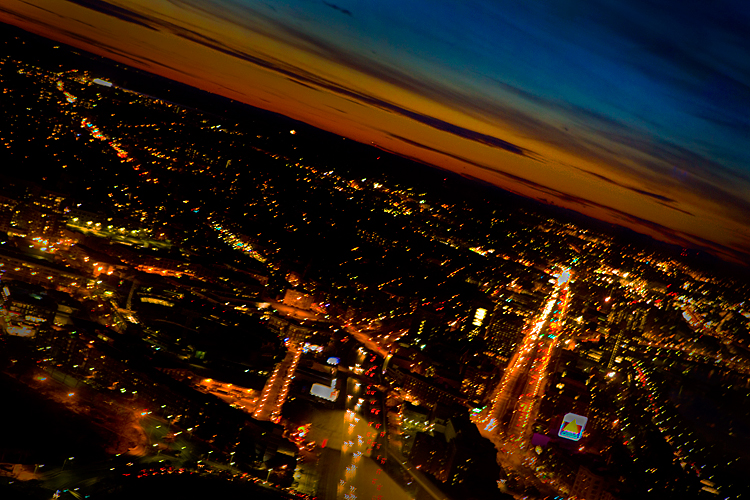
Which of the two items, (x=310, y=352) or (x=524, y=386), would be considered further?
(x=524, y=386)

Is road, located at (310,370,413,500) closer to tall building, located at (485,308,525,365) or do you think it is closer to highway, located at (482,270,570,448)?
highway, located at (482,270,570,448)

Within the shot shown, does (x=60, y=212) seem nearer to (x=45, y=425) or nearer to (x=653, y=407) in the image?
(x=45, y=425)

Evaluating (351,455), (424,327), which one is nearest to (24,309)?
(351,455)

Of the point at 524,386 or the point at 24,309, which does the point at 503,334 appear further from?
the point at 24,309

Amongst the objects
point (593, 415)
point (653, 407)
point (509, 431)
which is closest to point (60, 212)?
point (509, 431)

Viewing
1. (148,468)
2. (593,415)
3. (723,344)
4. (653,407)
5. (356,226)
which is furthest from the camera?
(356,226)

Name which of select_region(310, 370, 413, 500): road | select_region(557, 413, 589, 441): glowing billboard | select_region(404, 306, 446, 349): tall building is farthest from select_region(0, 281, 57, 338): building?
select_region(557, 413, 589, 441): glowing billboard

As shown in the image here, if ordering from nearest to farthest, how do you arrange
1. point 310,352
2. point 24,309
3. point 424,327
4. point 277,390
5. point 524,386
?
1. point 24,309
2. point 277,390
3. point 310,352
4. point 524,386
5. point 424,327
